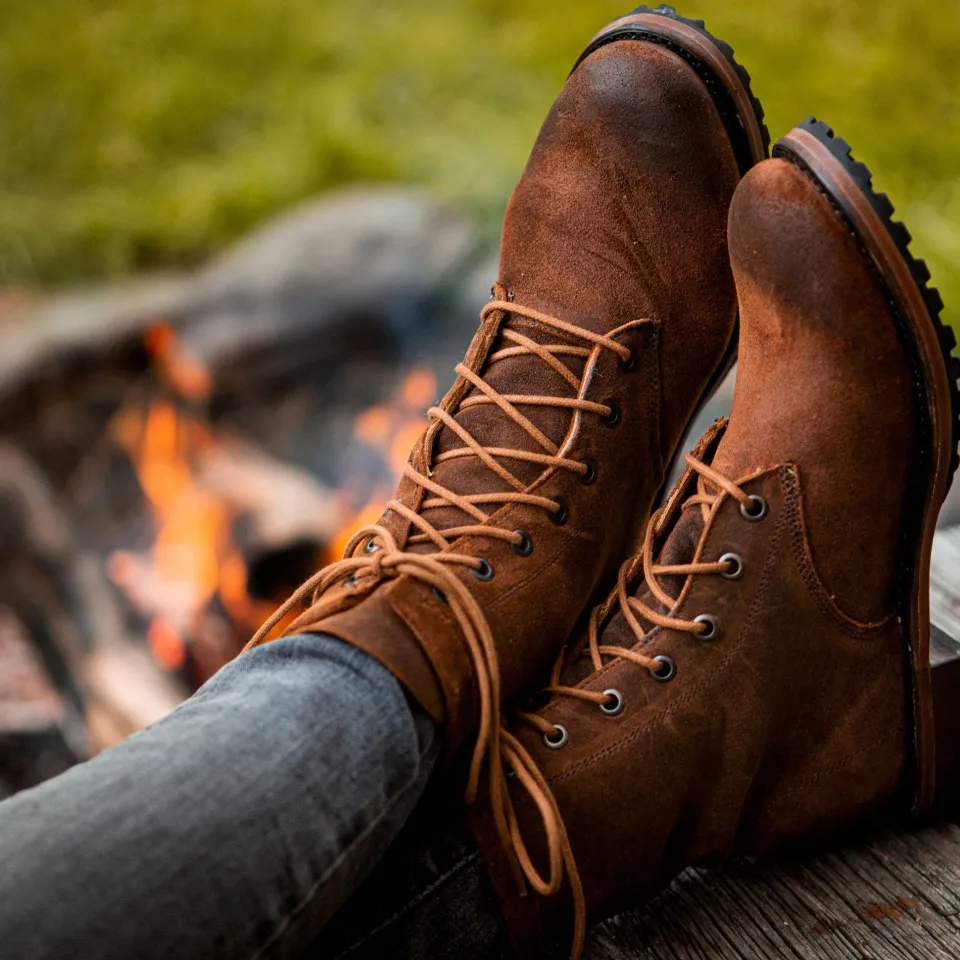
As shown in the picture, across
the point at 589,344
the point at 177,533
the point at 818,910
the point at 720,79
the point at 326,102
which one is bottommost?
the point at 818,910

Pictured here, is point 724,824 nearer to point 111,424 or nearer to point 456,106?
point 111,424

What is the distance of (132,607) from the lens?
211cm

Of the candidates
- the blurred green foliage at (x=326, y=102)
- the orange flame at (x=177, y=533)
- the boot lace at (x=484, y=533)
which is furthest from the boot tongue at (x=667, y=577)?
the blurred green foliage at (x=326, y=102)

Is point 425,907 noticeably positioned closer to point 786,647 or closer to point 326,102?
point 786,647

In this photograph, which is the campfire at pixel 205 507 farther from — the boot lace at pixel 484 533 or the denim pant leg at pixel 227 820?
the denim pant leg at pixel 227 820

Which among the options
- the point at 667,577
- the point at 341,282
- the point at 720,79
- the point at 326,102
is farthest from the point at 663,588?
the point at 326,102

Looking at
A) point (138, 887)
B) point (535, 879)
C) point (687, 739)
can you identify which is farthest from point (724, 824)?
point (138, 887)

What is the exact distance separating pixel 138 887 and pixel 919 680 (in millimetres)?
627

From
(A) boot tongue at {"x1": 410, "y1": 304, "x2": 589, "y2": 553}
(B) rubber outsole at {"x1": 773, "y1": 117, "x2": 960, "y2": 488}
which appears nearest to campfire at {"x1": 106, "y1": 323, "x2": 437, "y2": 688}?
(A) boot tongue at {"x1": 410, "y1": 304, "x2": 589, "y2": 553}

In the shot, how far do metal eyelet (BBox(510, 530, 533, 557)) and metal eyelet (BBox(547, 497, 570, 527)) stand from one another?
0.04m

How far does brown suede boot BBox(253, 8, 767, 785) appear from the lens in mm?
912

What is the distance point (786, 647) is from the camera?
812mm

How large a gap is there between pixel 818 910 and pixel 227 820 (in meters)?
0.51

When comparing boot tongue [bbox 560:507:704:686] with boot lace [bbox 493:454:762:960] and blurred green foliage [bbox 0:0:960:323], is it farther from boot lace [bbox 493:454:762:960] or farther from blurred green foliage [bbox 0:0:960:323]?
blurred green foliage [bbox 0:0:960:323]
